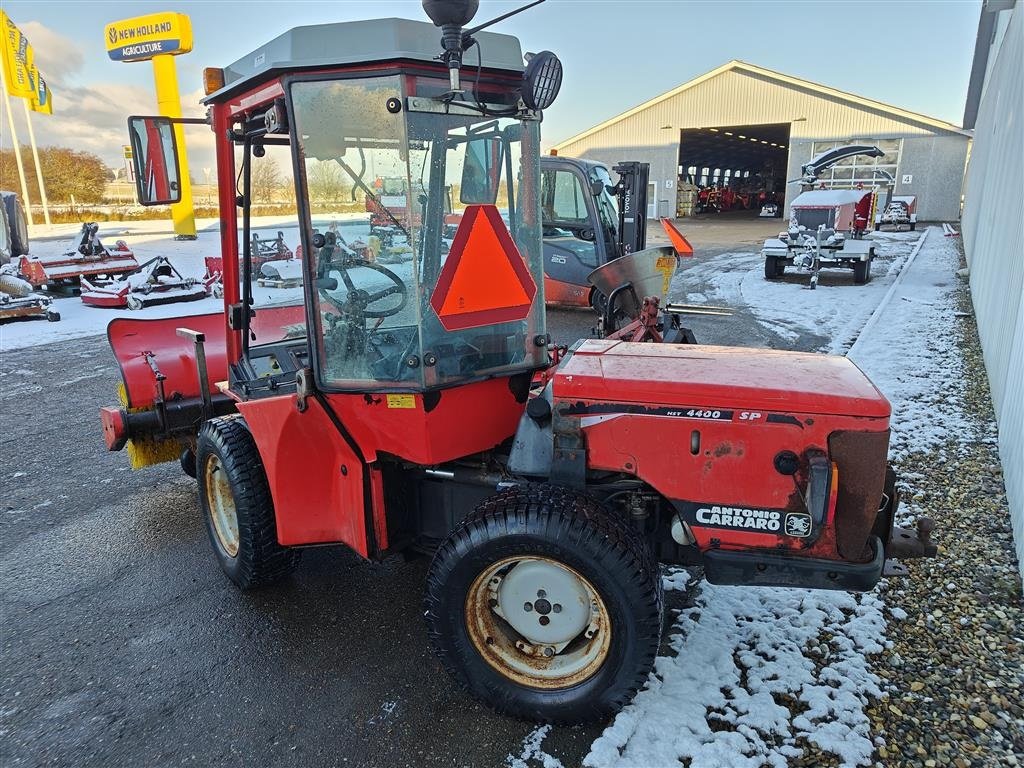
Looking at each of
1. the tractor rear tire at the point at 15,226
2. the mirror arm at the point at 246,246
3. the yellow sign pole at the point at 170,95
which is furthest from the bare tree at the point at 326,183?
the yellow sign pole at the point at 170,95

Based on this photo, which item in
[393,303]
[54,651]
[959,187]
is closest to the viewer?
[393,303]

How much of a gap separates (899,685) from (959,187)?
31.7 metres

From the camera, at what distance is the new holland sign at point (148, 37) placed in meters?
19.0

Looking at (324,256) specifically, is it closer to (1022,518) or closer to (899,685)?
(899,685)

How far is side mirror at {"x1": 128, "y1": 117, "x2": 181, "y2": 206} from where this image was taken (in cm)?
287

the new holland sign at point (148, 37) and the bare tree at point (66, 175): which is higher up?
the new holland sign at point (148, 37)

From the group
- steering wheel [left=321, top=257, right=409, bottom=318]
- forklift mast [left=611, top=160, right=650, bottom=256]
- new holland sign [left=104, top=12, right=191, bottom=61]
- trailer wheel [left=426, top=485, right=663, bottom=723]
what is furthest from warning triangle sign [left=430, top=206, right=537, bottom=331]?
new holland sign [left=104, top=12, right=191, bottom=61]

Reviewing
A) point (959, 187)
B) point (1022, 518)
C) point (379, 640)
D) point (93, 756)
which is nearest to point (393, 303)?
point (379, 640)

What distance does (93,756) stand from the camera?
2.41 meters

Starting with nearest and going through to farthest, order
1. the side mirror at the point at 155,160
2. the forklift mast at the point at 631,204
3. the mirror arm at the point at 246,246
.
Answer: the side mirror at the point at 155,160, the mirror arm at the point at 246,246, the forklift mast at the point at 631,204

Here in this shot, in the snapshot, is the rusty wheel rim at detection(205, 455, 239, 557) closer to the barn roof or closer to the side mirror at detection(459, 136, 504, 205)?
the side mirror at detection(459, 136, 504, 205)

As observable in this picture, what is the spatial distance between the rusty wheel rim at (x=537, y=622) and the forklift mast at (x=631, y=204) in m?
8.06

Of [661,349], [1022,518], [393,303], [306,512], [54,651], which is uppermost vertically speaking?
[393,303]

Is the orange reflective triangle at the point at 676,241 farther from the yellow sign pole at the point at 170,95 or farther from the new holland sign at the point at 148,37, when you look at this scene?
the new holland sign at the point at 148,37
